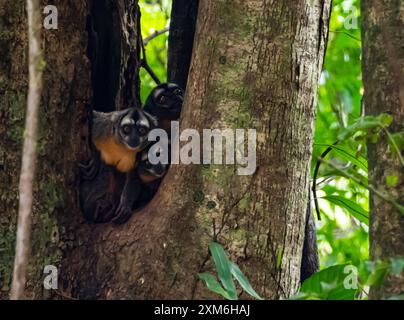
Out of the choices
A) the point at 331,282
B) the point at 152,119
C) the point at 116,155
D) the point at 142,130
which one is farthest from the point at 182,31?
the point at 331,282

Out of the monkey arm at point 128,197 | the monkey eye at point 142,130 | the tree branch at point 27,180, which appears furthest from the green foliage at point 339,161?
the monkey eye at point 142,130

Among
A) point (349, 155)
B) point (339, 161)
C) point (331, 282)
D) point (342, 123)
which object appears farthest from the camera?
point (339, 161)

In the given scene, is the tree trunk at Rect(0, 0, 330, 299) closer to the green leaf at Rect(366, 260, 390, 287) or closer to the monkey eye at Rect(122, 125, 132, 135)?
the monkey eye at Rect(122, 125, 132, 135)

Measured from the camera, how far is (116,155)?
4.56m

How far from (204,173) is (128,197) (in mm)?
912

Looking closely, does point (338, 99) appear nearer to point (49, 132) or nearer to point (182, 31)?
point (182, 31)

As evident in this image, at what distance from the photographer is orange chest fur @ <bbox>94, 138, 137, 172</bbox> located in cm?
448

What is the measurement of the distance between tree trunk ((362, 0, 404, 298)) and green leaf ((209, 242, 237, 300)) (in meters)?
0.57

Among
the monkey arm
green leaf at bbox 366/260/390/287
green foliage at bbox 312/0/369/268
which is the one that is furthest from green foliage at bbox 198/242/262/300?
green foliage at bbox 312/0/369/268

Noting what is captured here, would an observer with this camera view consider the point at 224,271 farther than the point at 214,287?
Yes

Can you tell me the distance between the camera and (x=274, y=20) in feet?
12.1
